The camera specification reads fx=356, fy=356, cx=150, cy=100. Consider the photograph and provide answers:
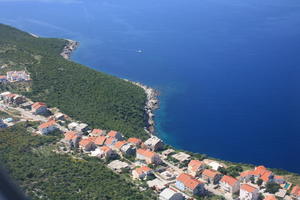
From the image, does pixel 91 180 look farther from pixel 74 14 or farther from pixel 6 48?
pixel 74 14

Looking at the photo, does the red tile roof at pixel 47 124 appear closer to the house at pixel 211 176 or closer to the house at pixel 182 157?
the house at pixel 182 157

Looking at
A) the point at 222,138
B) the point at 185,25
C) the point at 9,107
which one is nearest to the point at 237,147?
the point at 222,138

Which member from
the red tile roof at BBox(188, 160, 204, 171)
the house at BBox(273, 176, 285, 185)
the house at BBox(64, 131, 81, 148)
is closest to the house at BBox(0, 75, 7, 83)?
the house at BBox(64, 131, 81, 148)

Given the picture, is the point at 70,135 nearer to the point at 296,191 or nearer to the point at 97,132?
the point at 97,132

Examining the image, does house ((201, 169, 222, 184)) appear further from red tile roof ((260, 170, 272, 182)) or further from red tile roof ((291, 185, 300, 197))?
red tile roof ((291, 185, 300, 197))

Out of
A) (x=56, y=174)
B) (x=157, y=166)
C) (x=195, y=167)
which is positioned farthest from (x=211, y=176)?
(x=56, y=174)

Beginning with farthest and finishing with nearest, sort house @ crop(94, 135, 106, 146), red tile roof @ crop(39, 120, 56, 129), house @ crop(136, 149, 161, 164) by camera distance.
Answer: red tile roof @ crop(39, 120, 56, 129)
house @ crop(94, 135, 106, 146)
house @ crop(136, 149, 161, 164)
